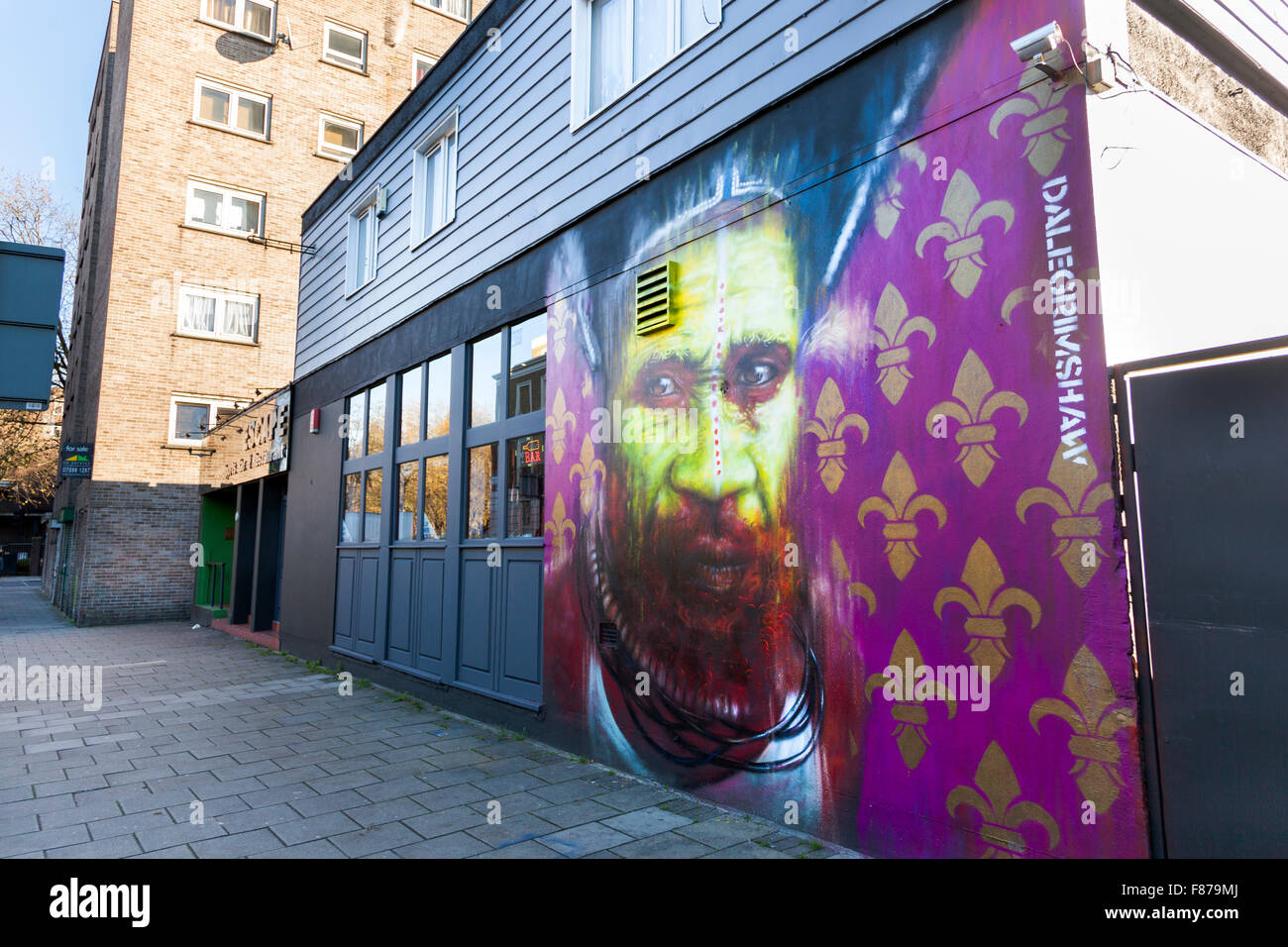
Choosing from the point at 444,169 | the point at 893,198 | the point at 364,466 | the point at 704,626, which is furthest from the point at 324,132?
the point at 893,198

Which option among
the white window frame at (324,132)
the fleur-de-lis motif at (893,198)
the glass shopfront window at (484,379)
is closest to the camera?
the fleur-de-lis motif at (893,198)

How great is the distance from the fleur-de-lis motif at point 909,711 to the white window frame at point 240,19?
A: 22.4 metres

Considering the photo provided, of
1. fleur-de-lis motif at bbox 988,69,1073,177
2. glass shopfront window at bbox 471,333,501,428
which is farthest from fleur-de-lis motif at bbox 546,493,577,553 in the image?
fleur-de-lis motif at bbox 988,69,1073,177

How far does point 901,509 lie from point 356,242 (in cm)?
990

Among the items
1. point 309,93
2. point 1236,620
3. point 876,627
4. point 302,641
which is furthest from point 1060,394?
point 309,93

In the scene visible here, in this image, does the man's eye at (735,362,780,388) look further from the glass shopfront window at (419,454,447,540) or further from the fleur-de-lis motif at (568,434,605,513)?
the glass shopfront window at (419,454,447,540)

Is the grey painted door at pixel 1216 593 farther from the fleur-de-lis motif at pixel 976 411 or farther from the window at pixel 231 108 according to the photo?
the window at pixel 231 108

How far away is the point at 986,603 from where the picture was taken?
346cm

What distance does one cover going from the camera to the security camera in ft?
10.6

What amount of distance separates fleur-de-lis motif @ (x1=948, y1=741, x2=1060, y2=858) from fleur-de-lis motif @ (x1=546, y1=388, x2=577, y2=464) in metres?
3.89

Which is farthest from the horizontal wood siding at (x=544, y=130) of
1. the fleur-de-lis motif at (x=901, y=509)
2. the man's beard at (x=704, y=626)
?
the man's beard at (x=704, y=626)

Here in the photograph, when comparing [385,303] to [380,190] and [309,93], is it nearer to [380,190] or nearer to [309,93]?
[380,190]

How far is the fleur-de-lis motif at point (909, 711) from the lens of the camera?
12.0 feet
